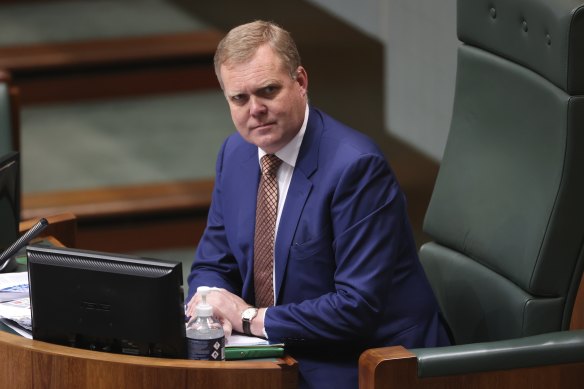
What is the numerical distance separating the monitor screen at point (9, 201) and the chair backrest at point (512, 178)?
2.76 feet

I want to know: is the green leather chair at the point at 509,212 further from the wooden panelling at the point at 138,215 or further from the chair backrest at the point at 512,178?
the wooden panelling at the point at 138,215

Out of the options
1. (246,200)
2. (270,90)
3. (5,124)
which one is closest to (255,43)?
(270,90)

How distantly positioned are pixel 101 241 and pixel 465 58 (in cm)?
222

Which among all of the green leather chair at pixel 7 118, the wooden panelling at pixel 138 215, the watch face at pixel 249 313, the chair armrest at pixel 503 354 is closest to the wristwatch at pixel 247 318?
the watch face at pixel 249 313

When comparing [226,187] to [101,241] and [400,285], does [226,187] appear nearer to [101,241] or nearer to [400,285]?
[400,285]

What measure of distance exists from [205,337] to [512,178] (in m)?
0.69

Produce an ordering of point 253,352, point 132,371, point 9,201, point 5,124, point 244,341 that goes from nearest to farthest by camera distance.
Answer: point 132,371
point 253,352
point 244,341
point 9,201
point 5,124

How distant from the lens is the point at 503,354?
2.06 m

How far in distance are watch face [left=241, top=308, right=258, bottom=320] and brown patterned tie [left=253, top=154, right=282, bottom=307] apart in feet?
0.43

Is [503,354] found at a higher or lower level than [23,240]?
lower

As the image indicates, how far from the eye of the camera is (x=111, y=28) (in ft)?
17.6

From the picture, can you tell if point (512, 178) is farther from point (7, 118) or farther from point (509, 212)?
point (7, 118)

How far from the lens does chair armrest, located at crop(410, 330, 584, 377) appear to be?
2.02m

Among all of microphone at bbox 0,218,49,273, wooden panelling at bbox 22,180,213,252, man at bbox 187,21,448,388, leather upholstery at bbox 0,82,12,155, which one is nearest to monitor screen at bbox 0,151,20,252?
microphone at bbox 0,218,49,273
